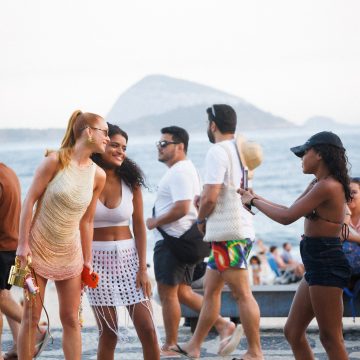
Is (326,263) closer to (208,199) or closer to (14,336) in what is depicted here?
(208,199)

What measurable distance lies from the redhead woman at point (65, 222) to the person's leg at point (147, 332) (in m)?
0.40

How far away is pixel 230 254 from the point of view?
7.36m

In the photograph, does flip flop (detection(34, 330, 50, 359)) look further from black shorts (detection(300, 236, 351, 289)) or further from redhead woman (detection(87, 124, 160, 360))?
black shorts (detection(300, 236, 351, 289))

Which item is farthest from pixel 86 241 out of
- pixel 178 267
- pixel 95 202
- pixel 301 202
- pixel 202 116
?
pixel 202 116

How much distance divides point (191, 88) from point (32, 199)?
7665 centimetres

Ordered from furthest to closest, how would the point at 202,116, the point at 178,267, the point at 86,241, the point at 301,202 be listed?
1. the point at 202,116
2. the point at 178,267
3. the point at 86,241
4. the point at 301,202

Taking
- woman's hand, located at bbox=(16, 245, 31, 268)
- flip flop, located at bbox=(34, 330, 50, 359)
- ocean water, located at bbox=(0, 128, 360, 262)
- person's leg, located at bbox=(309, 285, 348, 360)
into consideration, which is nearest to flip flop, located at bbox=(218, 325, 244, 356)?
flip flop, located at bbox=(34, 330, 50, 359)

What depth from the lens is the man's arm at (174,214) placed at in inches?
320

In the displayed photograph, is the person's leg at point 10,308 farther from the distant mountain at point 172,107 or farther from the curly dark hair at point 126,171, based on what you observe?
the distant mountain at point 172,107

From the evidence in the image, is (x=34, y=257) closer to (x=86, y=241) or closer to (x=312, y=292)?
(x=86, y=241)

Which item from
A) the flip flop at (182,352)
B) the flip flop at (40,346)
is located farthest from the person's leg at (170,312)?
the flip flop at (40,346)

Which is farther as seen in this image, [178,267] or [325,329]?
[178,267]

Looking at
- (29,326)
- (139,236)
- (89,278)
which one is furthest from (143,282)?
(29,326)

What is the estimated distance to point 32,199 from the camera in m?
5.80
